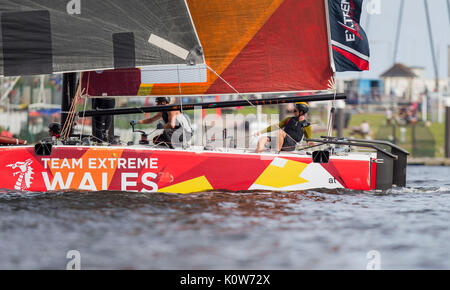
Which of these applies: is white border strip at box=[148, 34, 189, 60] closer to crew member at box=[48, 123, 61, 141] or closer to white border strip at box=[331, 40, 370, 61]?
crew member at box=[48, 123, 61, 141]

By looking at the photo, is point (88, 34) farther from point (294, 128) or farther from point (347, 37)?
point (347, 37)

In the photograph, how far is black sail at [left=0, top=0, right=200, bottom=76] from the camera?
10.9 metres

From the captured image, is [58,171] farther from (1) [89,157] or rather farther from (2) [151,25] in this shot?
(2) [151,25]

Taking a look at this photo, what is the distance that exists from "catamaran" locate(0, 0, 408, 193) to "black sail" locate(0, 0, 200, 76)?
0.02m

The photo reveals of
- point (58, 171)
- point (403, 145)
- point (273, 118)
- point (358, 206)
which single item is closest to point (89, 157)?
point (58, 171)

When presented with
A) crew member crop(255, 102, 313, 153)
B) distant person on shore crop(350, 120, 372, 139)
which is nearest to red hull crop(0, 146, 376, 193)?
crew member crop(255, 102, 313, 153)

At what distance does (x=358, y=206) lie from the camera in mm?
9922

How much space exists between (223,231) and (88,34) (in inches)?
190

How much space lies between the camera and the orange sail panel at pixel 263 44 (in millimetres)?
12047

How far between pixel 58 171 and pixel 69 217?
257 centimetres

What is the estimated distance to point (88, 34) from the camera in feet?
36.0

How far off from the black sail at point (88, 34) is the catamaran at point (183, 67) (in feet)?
0.05
